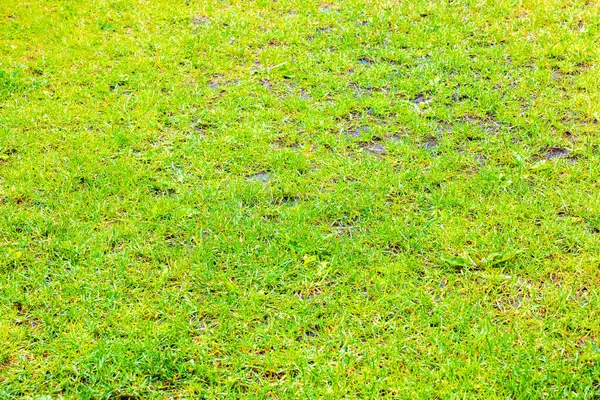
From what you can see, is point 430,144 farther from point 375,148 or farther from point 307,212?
point 307,212

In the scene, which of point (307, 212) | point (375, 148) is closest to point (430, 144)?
point (375, 148)

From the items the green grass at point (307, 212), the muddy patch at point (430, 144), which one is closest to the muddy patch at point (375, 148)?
the green grass at point (307, 212)

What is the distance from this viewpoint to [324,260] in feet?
12.2

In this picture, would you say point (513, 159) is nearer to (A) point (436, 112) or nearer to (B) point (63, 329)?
(A) point (436, 112)

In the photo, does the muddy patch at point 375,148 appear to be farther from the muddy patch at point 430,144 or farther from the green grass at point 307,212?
the muddy patch at point 430,144

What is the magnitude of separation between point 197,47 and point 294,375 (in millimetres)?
4861

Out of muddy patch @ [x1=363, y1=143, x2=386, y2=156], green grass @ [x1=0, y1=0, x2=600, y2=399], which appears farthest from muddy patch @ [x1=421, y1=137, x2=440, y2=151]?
muddy patch @ [x1=363, y1=143, x2=386, y2=156]

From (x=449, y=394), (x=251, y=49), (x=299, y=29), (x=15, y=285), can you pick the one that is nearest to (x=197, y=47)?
(x=251, y=49)

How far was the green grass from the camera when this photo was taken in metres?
3.03

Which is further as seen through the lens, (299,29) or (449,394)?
(299,29)

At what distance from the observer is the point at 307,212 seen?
13.4 feet

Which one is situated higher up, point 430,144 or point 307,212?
point 430,144

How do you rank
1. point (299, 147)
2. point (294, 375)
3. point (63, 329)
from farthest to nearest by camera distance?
point (299, 147) < point (63, 329) < point (294, 375)

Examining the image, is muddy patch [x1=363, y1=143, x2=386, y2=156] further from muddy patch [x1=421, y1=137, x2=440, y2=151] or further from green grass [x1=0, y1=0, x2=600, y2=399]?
muddy patch [x1=421, y1=137, x2=440, y2=151]
